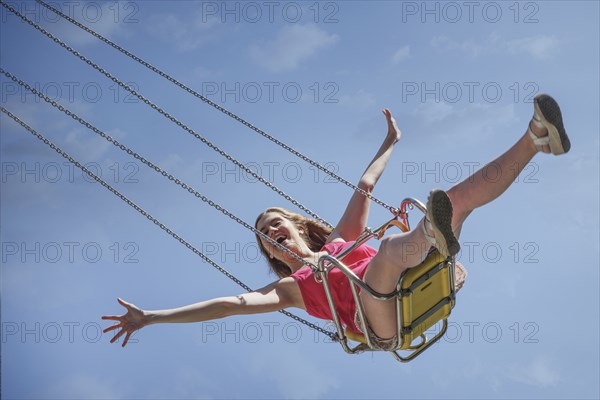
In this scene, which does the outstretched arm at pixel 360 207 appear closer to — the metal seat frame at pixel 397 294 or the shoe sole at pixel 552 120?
the metal seat frame at pixel 397 294

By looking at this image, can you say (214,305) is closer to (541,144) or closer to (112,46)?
(112,46)

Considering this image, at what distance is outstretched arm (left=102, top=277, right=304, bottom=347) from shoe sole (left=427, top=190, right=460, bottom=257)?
1.43m

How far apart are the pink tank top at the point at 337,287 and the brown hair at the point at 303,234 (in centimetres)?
47

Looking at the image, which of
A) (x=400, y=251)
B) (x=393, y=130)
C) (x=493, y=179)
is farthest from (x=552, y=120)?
(x=393, y=130)

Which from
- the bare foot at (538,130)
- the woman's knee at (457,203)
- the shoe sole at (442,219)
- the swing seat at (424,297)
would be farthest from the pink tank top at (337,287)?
the bare foot at (538,130)

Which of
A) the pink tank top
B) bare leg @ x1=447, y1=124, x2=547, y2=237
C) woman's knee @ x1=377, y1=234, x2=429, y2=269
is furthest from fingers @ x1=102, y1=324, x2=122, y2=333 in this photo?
bare leg @ x1=447, y1=124, x2=547, y2=237

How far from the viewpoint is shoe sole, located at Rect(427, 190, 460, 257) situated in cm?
433

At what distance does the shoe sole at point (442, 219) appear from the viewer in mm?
4328

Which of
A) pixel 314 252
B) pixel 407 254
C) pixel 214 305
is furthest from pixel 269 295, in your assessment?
pixel 407 254

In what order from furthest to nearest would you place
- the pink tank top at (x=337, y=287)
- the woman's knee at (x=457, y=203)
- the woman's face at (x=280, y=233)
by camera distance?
the woman's face at (x=280, y=233)
the pink tank top at (x=337, y=287)
the woman's knee at (x=457, y=203)

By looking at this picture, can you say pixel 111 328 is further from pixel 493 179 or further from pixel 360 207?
pixel 493 179

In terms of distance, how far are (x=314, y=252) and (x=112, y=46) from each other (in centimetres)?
206

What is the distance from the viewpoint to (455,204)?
4785mm

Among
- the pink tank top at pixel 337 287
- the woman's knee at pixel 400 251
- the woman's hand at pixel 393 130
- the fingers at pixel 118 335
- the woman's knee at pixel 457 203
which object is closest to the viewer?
the woman's knee at pixel 400 251
